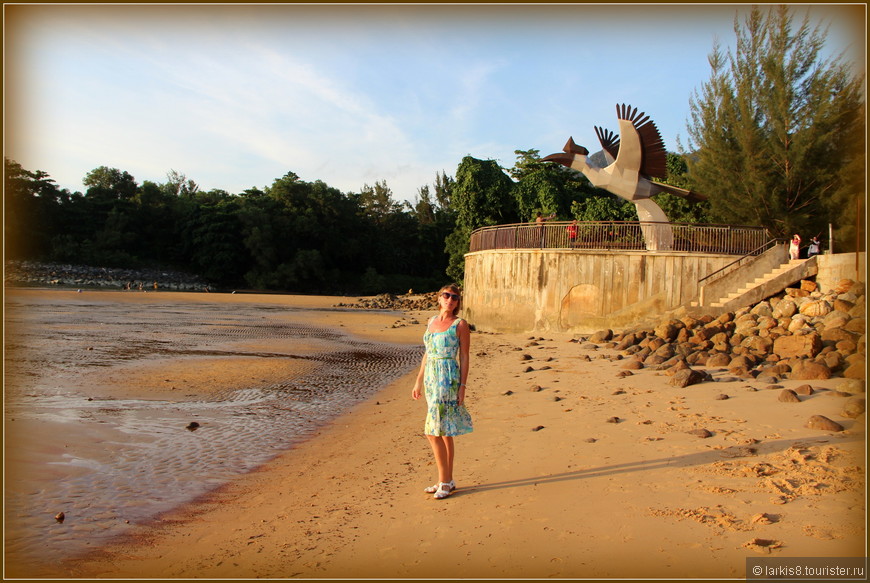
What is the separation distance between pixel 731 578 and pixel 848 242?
1902cm

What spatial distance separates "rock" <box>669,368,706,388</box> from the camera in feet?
33.6

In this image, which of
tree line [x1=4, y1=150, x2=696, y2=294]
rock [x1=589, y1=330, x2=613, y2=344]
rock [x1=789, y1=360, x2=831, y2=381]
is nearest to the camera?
rock [x1=789, y1=360, x2=831, y2=381]

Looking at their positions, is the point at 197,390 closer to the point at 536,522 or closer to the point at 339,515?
the point at 339,515

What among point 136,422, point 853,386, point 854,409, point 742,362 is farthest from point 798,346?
point 136,422

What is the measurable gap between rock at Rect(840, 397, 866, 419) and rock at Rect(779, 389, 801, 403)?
3.16 ft

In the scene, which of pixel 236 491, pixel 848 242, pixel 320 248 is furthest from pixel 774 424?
pixel 320 248

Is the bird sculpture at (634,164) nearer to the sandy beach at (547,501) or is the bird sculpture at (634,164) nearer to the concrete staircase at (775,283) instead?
the concrete staircase at (775,283)

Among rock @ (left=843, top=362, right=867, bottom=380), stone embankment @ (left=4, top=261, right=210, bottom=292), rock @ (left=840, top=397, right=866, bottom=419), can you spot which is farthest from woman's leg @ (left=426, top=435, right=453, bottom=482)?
stone embankment @ (left=4, top=261, right=210, bottom=292)

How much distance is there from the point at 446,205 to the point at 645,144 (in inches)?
2623

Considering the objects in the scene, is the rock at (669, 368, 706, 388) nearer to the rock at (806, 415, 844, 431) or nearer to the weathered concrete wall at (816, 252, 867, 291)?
the rock at (806, 415, 844, 431)

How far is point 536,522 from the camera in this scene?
503 cm

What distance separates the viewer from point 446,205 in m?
87.0

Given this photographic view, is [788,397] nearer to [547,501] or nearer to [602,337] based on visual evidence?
[547,501]

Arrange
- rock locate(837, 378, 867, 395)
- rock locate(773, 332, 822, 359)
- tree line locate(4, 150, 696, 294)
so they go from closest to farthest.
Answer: rock locate(837, 378, 867, 395) < rock locate(773, 332, 822, 359) < tree line locate(4, 150, 696, 294)
